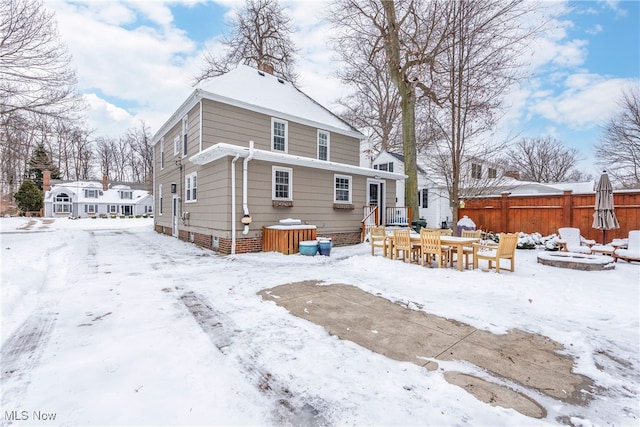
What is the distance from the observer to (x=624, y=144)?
1966cm

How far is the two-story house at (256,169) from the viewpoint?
898 centimetres

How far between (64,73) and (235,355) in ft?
40.9

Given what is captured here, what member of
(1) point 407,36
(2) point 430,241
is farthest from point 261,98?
(2) point 430,241

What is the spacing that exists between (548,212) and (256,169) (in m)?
11.3

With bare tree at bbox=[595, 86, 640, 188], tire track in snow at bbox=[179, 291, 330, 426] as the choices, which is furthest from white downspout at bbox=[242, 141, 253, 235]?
bare tree at bbox=[595, 86, 640, 188]

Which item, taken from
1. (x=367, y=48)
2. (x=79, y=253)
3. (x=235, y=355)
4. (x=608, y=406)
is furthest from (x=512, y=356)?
(x=367, y=48)

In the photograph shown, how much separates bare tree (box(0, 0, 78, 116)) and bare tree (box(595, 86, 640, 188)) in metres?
29.4

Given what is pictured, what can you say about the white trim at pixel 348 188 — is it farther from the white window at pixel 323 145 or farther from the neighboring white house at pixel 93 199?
the neighboring white house at pixel 93 199

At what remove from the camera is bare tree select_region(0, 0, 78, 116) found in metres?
8.90

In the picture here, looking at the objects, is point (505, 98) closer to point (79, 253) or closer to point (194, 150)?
point (194, 150)

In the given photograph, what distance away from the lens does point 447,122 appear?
1202 centimetres

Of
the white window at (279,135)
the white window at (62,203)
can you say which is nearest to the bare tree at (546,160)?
the white window at (279,135)

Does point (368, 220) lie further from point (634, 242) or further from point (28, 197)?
point (28, 197)

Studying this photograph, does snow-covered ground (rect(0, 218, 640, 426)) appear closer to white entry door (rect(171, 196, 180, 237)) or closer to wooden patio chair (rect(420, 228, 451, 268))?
wooden patio chair (rect(420, 228, 451, 268))
